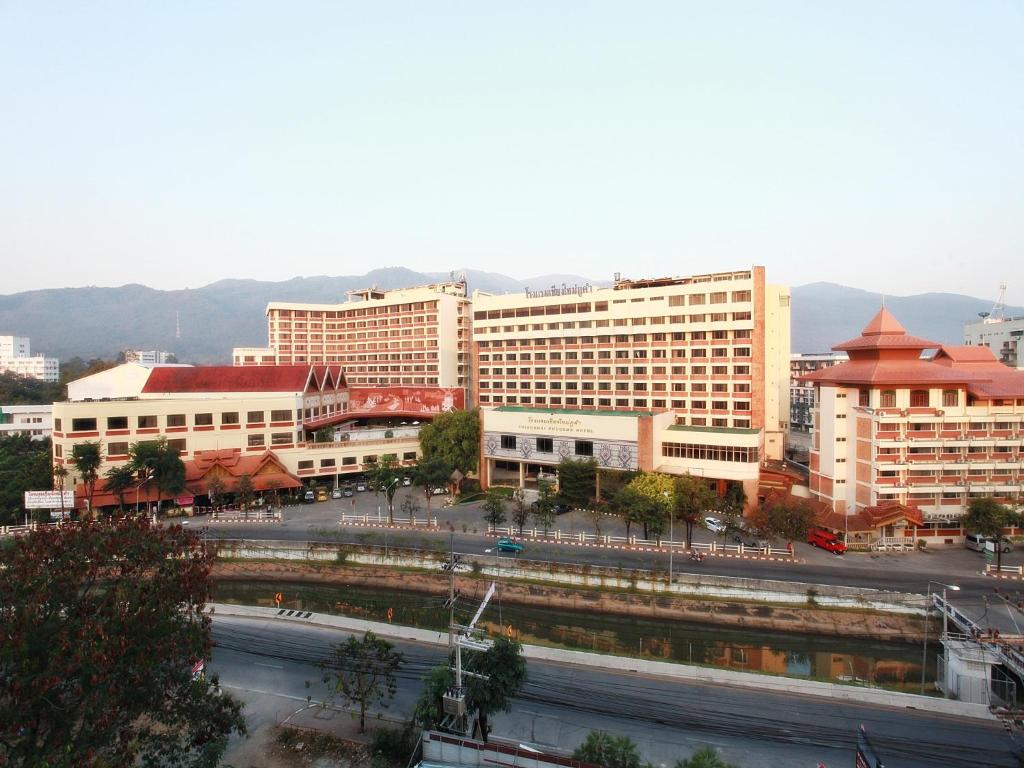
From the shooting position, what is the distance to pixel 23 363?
146 metres

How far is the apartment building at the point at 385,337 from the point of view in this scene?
7044cm

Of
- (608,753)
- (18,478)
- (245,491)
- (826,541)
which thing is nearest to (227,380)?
(245,491)

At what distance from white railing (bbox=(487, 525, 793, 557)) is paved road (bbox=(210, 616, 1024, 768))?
11.9 metres

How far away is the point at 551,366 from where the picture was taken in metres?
52.7

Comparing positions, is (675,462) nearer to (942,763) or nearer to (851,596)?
(851,596)

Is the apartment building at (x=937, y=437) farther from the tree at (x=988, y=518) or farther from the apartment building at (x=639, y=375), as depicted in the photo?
the apartment building at (x=639, y=375)

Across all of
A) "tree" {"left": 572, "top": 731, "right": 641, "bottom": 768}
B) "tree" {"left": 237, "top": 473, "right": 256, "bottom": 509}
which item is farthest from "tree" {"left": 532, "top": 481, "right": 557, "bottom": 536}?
"tree" {"left": 572, "top": 731, "right": 641, "bottom": 768}

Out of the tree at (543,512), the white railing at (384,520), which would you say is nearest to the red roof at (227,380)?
the white railing at (384,520)

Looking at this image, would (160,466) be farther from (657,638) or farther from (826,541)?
(826,541)

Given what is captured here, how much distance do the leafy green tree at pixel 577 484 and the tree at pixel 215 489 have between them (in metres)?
23.7

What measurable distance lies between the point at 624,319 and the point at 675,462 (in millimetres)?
13380

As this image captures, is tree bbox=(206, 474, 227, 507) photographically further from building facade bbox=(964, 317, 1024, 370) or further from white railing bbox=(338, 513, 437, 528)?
building facade bbox=(964, 317, 1024, 370)

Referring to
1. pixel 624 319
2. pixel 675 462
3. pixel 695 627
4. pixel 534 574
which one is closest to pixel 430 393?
pixel 624 319

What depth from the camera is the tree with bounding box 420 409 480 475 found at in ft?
152
